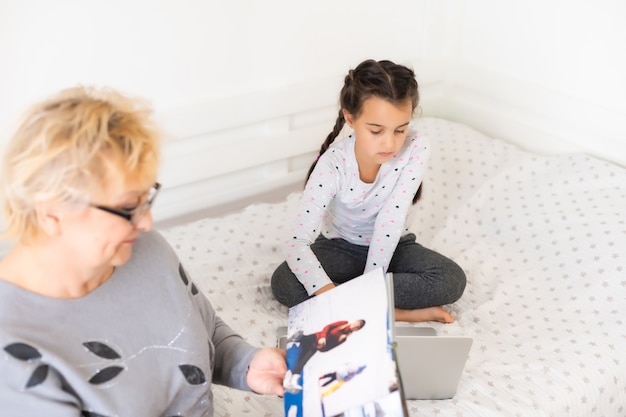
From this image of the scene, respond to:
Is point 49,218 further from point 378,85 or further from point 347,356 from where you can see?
point 378,85

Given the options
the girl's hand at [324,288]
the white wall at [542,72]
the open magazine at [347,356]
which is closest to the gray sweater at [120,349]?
the open magazine at [347,356]

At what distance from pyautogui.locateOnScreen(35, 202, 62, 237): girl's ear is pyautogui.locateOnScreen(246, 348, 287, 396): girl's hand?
371 millimetres

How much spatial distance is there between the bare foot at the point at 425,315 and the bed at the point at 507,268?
0.02 m

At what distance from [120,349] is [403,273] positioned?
87 centimetres

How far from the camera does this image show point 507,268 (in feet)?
5.98

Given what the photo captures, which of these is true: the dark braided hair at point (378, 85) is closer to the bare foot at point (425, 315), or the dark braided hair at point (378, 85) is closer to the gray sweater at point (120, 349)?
the bare foot at point (425, 315)

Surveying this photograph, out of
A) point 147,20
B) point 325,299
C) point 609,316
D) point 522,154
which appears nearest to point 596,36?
point 522,154

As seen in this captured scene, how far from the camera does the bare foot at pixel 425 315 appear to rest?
63.7 inches

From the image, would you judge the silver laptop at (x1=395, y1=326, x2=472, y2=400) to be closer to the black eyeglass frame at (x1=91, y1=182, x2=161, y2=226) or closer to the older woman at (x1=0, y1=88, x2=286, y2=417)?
the older woman at (x1=0, y1=88, x2=286, y2=417)

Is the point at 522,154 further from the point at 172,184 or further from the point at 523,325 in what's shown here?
the point at 172,184

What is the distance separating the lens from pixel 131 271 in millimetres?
992

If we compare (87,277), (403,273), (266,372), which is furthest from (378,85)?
(87,277)

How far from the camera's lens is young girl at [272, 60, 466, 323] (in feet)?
5.05

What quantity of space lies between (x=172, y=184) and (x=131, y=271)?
106 cm
